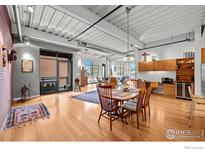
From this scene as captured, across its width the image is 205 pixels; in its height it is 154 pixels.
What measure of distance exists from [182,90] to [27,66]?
753 centimetres

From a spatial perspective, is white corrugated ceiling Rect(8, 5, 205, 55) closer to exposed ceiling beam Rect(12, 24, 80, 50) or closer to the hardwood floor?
exposed ceiling beam Rect(12, 24, 80, 50)

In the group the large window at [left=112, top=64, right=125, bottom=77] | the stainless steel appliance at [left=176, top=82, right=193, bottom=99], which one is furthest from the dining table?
the large window at [left=112, top=64, right=125, bottom=77]

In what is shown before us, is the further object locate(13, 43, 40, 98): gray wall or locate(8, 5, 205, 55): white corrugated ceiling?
locate(13, 43, 40, 98): gray wall

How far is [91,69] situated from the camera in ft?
39.1

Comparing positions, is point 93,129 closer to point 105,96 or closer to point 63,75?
point 105,96

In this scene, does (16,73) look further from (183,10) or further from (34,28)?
(183,10)

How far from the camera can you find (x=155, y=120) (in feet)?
9.08

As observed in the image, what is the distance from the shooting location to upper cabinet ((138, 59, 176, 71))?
5188 millimetres

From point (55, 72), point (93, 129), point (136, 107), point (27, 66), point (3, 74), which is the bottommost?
point (93, 129)

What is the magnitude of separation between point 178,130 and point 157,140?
74cm

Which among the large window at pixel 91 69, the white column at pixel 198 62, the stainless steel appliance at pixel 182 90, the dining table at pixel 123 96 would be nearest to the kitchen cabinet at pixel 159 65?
the stainless steel appliance at pixel 182 90

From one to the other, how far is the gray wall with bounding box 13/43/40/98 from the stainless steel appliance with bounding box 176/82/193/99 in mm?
7109

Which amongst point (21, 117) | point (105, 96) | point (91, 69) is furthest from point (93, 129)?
point (91, 69)

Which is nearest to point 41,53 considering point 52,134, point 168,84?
point 52,134
